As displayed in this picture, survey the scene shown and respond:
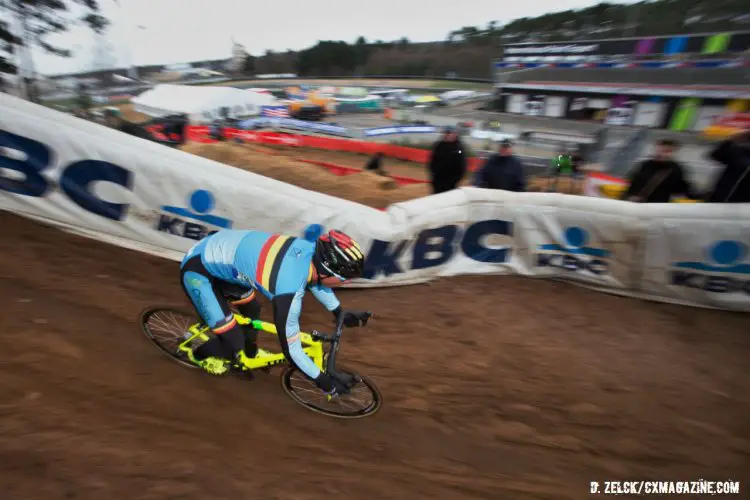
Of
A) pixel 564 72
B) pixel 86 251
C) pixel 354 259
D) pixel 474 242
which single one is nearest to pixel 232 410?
pixel 354 259

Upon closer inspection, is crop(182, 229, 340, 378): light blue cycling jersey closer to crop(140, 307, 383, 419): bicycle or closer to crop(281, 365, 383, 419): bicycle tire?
crop(140, 307, 383, 419): bicycle

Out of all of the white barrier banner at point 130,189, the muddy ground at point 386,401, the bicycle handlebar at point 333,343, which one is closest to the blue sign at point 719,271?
the muddy ground at point 386,401

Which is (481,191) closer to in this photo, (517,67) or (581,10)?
(517,67)

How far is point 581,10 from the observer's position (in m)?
60.5

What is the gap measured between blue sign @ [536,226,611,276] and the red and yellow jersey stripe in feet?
15.1

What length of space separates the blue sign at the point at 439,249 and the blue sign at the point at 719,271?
7.79 ft

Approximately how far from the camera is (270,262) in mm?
3230

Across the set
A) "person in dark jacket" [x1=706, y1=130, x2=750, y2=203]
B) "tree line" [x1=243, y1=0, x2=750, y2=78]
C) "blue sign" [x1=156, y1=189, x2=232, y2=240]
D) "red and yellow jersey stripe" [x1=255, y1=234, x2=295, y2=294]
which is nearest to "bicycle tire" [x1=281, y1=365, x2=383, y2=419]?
"red and yellow jersey stripe" [x1=255, y1=234, x2=295, y2=294]

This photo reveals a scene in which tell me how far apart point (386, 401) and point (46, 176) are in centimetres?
566

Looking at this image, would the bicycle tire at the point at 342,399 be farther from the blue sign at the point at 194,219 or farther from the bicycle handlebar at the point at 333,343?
the blue sign at the point at 194,219

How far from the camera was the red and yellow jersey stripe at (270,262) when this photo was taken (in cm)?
320

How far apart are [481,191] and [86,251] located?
5.80 m

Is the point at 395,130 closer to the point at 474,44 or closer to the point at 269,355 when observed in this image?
the point at 269,355

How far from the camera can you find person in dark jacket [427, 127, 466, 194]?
7.94 metres
